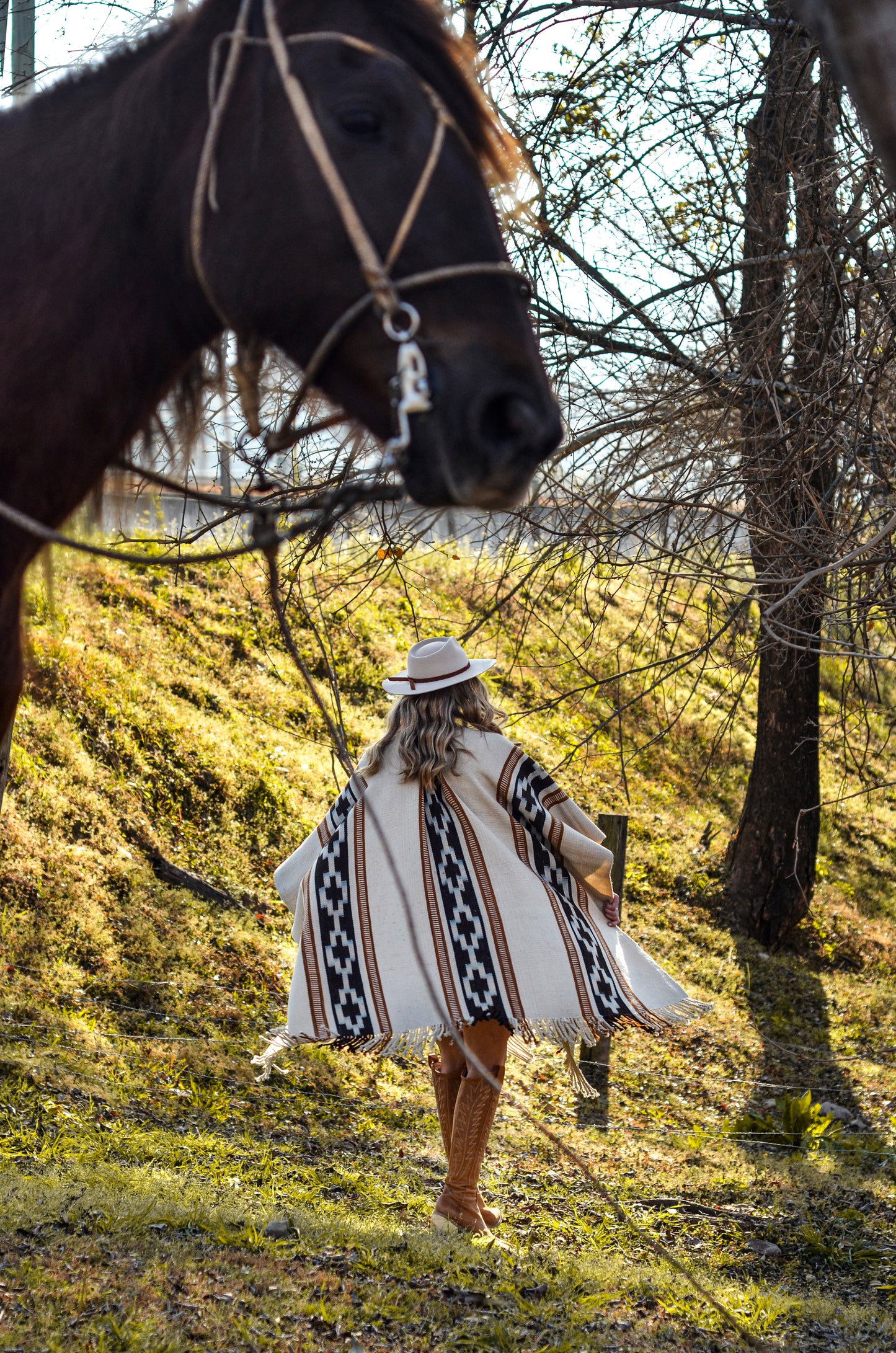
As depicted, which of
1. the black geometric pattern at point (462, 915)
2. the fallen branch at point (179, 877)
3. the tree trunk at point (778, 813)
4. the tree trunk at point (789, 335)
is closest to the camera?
the black geometric pattern at point (462, 915)

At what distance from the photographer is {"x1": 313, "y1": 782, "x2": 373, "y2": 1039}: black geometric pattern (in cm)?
401

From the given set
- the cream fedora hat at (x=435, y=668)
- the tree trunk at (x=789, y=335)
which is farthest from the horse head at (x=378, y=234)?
the cream fedora hat at (x=435, y=668)

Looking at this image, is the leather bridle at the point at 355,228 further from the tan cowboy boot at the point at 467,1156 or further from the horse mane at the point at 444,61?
the tan cowboy boot at the point at 467,1156

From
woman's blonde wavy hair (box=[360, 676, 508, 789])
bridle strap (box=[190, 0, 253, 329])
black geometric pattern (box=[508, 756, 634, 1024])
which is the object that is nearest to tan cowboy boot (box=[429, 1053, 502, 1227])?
black geometric pattern (box=[508, 756, 634, 1024])

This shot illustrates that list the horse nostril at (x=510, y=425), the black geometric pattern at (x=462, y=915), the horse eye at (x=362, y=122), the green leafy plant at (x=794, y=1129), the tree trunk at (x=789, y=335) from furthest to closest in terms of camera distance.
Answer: the green leafy plant at (x=794, y=1129) < the tree trunk at (x=789, y=335) < the black geometric pattern at (x=462, y=915) < the horse eye at (x=362, y=122) < the horse nostril at (x=510, y=425)

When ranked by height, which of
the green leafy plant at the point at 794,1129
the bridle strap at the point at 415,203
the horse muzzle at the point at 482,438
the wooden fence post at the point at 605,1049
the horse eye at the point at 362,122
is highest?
the horse eye at the point at 362,122

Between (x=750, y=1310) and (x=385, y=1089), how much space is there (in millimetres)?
2737

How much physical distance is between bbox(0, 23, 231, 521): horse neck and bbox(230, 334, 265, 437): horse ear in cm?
9

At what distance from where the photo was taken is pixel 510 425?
1.57 m

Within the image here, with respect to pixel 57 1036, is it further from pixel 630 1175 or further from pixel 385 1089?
pixel 630 1175

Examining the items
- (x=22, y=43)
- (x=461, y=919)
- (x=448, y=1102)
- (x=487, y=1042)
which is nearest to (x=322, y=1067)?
(x=448, y=1102)

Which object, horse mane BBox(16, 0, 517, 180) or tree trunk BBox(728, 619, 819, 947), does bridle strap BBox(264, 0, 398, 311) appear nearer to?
horse mane BBox(16, 0, 517, 180)

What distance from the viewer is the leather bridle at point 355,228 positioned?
62.6 inches

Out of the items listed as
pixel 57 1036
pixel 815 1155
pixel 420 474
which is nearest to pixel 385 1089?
pixel 57 1036
